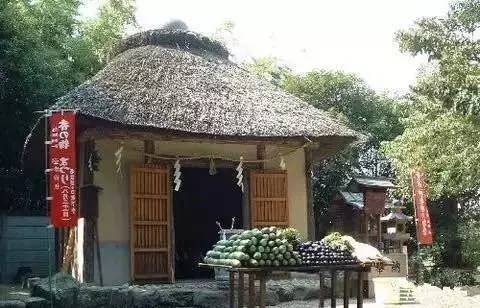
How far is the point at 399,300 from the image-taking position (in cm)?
997

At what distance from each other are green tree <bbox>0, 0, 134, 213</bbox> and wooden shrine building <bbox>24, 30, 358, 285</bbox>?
4.31 meters

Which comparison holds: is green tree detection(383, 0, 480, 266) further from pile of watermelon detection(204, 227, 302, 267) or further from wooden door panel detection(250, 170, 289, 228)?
pile of watermelon detection(204, 227, 302, 267)

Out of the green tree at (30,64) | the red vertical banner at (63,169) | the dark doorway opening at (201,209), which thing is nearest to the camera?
the red vertical banner at (63,169)

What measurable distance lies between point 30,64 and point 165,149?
737 centimetres

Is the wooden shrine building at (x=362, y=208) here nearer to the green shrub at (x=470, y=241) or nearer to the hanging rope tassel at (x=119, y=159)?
the green shrub at (x=470, y=241)

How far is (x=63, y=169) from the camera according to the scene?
9664 mm

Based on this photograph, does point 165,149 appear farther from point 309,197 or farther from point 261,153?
point 309,197

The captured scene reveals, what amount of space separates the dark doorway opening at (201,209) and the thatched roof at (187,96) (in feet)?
9.17

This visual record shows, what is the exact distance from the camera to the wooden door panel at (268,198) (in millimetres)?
11508

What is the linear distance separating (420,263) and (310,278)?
880cm

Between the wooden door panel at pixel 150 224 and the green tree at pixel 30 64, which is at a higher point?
the green tree at pixel 30 64

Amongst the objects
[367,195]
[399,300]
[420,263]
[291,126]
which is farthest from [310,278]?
[420,263]

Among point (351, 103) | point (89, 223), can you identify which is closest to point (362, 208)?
point (351, 103)

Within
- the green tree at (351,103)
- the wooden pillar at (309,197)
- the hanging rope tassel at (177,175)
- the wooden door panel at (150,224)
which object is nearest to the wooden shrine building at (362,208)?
the green tree at (351,103)
